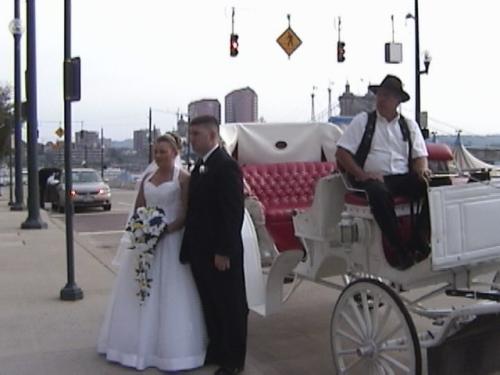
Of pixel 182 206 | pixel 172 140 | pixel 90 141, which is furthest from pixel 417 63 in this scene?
pixel 90 141

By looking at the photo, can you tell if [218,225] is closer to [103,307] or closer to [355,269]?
[355,269]

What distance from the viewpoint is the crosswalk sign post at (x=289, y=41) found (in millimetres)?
22922

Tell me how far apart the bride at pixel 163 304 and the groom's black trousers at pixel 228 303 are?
0.16 metres

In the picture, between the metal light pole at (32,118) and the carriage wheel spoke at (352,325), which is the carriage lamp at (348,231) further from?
the metal light pole at (32,118)

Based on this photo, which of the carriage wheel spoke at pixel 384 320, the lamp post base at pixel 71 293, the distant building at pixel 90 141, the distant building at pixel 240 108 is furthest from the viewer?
the distant building at pixel 90 141

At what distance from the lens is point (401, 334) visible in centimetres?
477

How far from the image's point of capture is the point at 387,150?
17.5ft

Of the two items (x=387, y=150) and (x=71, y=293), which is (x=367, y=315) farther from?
(x=71, y=293)

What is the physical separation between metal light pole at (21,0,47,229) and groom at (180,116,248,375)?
12373 millimetres

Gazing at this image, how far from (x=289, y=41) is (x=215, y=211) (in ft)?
59.8

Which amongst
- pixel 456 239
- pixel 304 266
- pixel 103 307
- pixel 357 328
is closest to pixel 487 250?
pixel 456 239

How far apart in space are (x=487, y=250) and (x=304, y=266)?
69.5 inches

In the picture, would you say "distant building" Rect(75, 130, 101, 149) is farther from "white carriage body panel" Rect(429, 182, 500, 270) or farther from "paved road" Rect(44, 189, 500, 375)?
"white carriage body panel" Rect(429, 182, 500, 270)

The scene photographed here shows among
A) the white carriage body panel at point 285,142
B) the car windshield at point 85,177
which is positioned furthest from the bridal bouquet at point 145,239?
the car windshield at point 85,177
